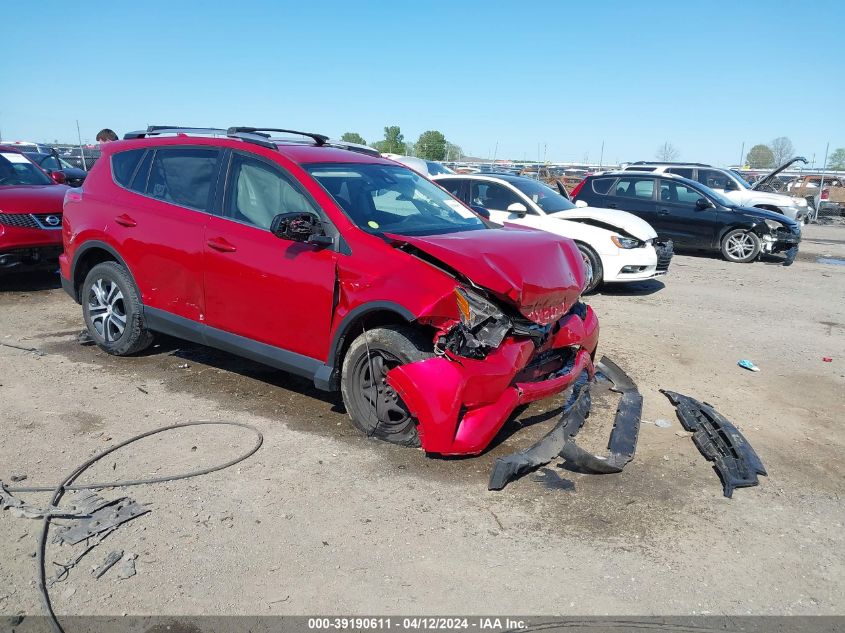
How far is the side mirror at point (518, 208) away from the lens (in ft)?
32.6

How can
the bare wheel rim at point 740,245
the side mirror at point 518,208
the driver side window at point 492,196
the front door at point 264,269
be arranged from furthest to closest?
the bare wheel rim at point 740,245 → the driver side window at point 492,196 → the side mirror at point 518,208 → the front door at point 264,269

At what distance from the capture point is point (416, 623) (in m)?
2.80

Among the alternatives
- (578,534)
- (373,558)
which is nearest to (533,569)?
(578,534)

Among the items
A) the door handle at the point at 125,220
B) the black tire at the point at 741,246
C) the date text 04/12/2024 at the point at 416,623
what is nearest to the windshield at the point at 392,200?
the door handle at the point at 125,220

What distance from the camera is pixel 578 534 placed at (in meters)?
3.49

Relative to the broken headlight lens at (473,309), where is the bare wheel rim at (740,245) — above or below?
below

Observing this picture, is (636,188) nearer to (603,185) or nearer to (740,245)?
(603,185)

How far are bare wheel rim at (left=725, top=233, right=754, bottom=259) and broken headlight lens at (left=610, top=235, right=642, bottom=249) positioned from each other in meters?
4.68

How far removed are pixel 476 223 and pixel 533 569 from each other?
2.99 meters

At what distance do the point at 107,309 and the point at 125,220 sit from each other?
2.87 ft

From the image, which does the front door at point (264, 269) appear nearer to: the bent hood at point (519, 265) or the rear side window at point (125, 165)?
the bent hood at point (519, 265)

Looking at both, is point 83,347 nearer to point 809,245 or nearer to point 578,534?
point 578,534

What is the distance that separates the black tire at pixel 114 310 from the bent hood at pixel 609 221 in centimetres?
628

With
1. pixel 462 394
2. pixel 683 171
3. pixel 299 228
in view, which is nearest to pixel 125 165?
pixel 299 228
